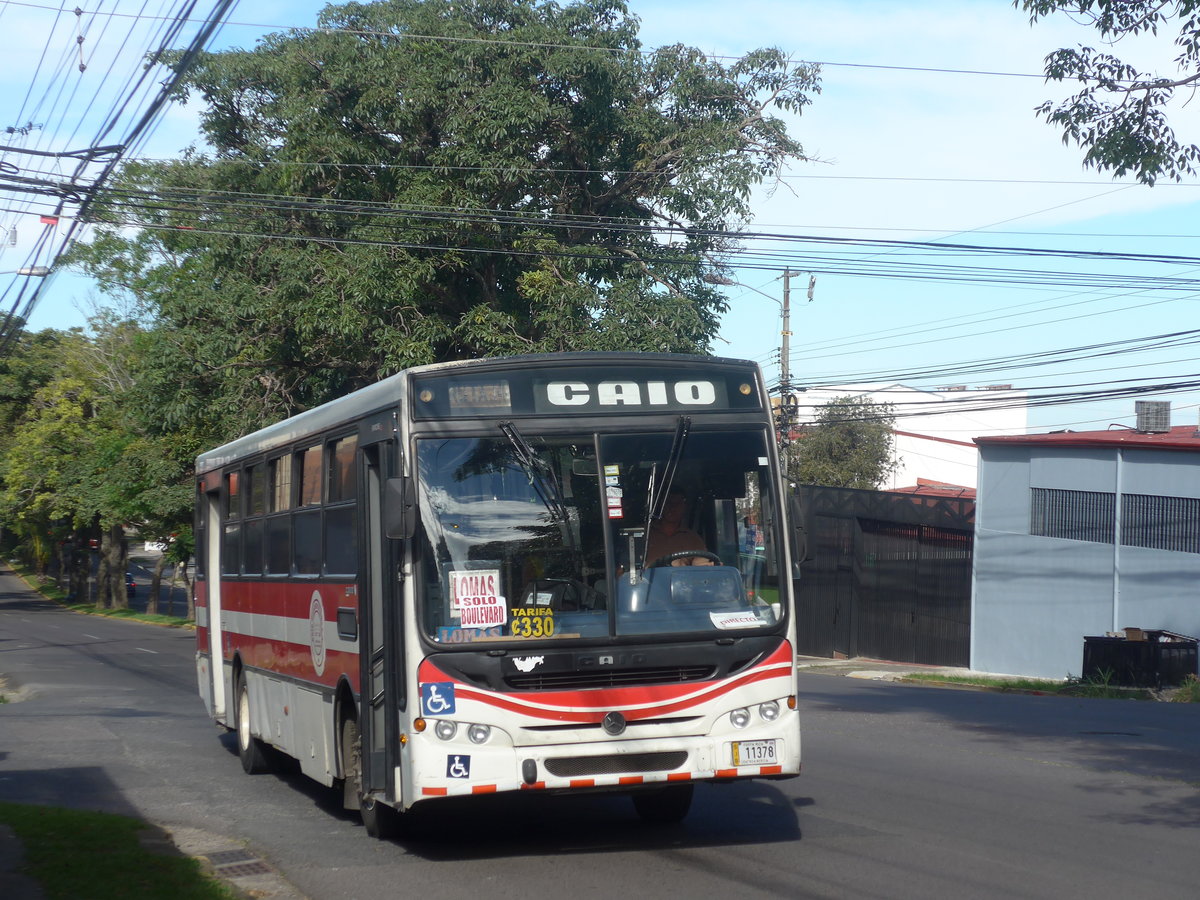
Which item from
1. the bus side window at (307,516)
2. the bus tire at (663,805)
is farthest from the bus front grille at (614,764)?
the bus side window at (307,516)

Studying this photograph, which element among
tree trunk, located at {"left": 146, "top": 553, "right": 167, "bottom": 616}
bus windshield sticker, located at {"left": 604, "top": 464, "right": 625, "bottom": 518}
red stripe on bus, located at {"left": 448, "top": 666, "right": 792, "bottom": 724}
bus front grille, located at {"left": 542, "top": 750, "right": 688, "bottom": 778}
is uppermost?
bus windshield sticker, located at {"left": 604, "top": 464, "right": 625, "bottom": 518}

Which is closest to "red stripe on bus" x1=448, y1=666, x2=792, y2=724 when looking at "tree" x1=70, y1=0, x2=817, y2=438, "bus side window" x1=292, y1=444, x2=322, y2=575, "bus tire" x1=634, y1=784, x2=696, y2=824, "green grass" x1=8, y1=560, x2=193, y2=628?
"bus tire" x1=634, y1=784, x2=696, y2=824

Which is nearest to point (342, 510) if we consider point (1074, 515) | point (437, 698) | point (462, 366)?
point (462, 366)

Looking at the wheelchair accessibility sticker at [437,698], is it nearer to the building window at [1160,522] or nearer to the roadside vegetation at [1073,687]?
the roadside vegetation at [1073,687]

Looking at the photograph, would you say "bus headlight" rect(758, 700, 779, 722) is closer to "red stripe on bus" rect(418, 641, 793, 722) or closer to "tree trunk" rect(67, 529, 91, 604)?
"red stripe on bus" rect(418, 641, 793, 722)

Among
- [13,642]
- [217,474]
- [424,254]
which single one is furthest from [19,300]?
[13,642]

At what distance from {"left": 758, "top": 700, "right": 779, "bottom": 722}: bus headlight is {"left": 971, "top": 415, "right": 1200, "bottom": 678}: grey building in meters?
20.1

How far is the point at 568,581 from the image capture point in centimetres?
762

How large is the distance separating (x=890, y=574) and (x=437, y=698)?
83.2 ft

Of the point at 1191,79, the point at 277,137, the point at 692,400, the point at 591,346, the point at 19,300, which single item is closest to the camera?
the point at 692,400

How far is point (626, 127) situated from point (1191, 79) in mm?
14934

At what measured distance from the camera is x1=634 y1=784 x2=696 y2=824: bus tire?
349 inches

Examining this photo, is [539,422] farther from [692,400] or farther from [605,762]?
[605,762]

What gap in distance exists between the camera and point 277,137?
27.4 meters
